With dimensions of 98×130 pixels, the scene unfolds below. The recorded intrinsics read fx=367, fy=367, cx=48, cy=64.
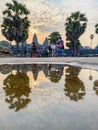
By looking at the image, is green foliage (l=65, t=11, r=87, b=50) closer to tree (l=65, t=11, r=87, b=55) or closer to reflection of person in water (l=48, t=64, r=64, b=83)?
tree (l=65, t=11, r=87, b=55)

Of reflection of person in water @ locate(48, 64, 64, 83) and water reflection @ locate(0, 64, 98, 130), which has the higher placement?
water reflection @ locate(0, 64, 98, 130)

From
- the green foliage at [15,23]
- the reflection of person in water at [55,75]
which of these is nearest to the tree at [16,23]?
the green foliage at [15,23]

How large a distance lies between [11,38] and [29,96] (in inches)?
2496

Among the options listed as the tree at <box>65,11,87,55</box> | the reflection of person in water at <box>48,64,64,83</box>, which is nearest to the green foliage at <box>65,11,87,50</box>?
the tree at <box>65,11,87,55</box>

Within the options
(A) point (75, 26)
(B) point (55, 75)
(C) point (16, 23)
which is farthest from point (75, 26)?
(B) point (55, 75)

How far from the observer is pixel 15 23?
6650 centimetres

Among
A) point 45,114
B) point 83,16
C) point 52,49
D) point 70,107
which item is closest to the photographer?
point 45,114

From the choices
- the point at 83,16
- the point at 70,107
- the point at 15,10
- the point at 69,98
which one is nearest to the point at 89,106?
the point at 70,107

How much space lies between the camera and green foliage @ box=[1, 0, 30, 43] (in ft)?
218

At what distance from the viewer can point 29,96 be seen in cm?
657

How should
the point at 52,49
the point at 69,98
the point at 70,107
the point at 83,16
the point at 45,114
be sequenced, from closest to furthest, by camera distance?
the point at 45,114
the point at 70,107
the point at 69,98
the point at 52,49
the point at 83,16

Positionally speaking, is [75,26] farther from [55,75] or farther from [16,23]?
[55,75]

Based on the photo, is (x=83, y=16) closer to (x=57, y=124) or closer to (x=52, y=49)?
(x=52, y=49)

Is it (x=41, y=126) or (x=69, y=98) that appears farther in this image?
(x=69, y=98)
